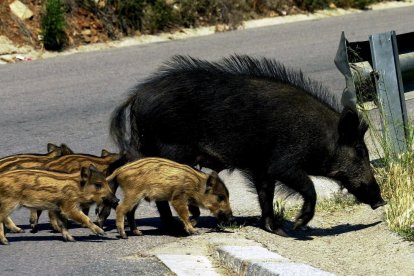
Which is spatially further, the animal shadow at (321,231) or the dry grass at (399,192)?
the animal shadow at (321,231)

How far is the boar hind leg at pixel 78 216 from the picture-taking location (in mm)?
8430

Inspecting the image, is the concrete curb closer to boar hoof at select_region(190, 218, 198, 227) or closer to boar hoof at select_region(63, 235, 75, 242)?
boar hoof at select_region(190, 218, 198, 227)

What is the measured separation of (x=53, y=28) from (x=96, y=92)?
7.36 ft

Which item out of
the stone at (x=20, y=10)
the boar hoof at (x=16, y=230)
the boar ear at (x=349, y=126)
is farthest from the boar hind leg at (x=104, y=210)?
the stone at (x=20, y=10)

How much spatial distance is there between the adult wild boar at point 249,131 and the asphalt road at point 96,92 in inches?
30.9

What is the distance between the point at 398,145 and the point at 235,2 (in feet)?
30.3

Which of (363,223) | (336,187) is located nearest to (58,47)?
(336,187)

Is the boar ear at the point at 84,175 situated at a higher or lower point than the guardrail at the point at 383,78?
lower

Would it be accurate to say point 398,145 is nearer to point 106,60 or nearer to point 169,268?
point 169,268

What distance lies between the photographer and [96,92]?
14086mm

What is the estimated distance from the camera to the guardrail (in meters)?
9.67

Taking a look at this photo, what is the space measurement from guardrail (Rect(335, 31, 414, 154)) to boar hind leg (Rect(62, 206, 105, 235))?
251 cm

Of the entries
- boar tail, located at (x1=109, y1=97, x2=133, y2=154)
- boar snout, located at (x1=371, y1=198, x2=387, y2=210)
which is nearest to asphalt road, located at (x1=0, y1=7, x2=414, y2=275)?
boar tail, located at (x1=109, y1=97, x2=133, y2=154)

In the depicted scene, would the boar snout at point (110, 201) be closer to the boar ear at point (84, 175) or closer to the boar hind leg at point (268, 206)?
the boar ear at point (84, 175)
